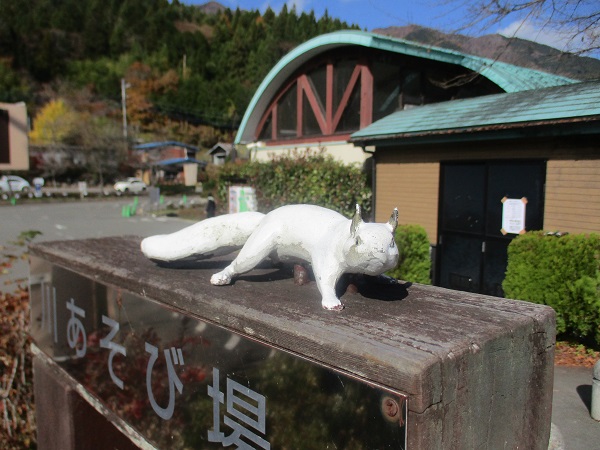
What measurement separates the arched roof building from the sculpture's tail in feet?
23.3

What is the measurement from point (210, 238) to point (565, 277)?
159 inches

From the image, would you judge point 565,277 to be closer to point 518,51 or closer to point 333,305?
point 518,51

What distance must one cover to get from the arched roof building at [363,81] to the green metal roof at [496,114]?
3.93 ft

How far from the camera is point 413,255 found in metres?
6.04

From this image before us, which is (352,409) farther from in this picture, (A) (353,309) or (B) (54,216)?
(B) (54,216)

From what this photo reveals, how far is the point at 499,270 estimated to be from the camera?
6109 millimetres

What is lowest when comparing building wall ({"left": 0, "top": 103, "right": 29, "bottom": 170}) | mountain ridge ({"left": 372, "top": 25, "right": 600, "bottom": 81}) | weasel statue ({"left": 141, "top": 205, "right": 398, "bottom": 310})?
weasel statue ({"left": 141, "top": 205, "right": 398, "bottom": 310})

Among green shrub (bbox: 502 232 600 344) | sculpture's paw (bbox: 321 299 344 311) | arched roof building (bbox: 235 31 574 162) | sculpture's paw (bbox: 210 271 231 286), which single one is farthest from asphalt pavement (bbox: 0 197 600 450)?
arched roof building (bbox: 235 31 574 162)

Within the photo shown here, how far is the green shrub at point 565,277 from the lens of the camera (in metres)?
4.52

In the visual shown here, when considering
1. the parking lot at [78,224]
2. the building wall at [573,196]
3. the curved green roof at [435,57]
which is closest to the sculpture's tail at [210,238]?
the building wall at [573,196]

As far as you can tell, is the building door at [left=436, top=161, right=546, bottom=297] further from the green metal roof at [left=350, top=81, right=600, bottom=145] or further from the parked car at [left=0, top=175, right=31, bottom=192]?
the parked car at [left=0, top=175, right=31, bottom=192]

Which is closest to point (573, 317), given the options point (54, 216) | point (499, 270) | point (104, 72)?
point (499, 270)

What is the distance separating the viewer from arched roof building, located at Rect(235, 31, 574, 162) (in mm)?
9039

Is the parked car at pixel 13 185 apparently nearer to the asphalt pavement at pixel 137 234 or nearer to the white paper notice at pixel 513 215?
the asphalt pavement at pixel 137 234
